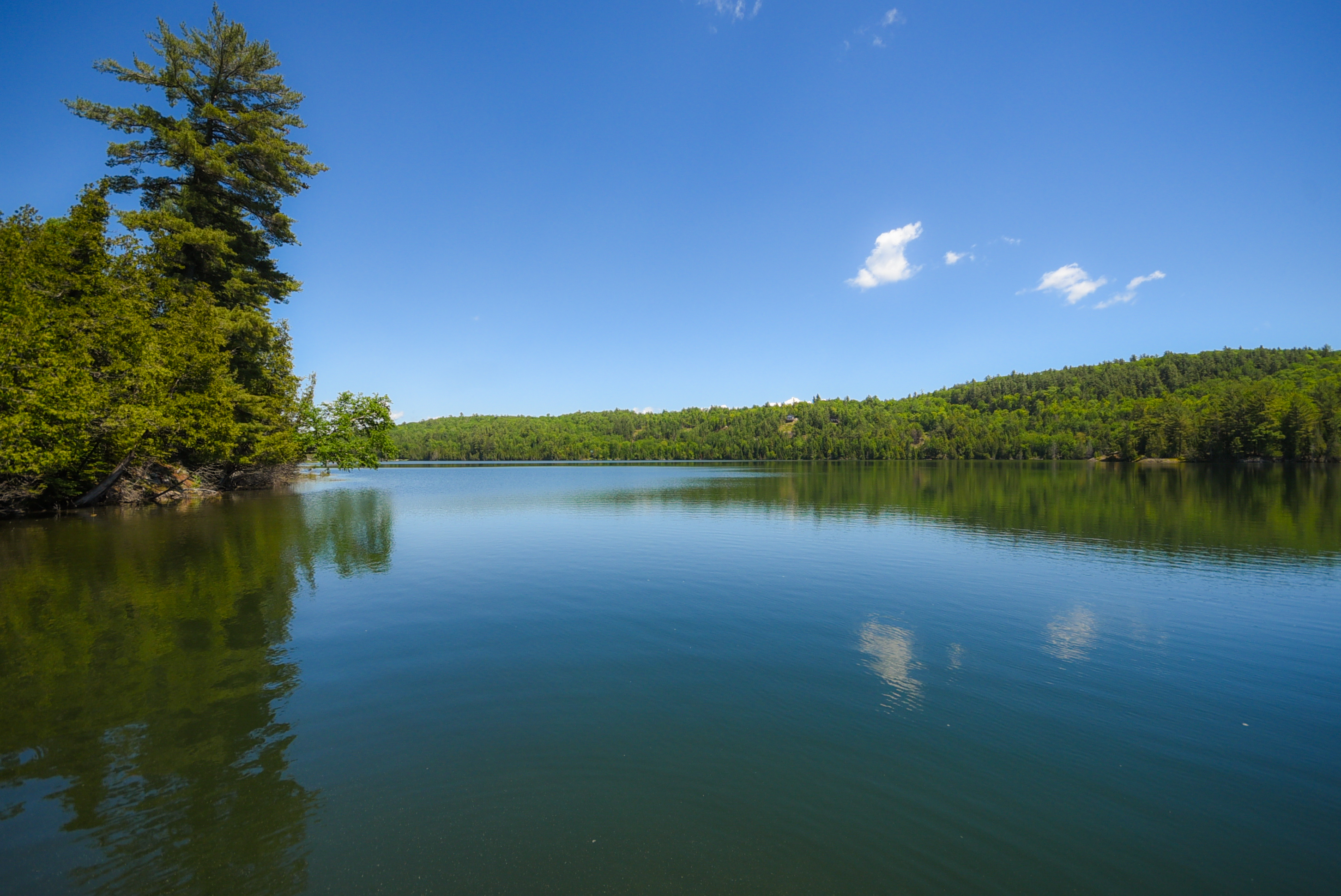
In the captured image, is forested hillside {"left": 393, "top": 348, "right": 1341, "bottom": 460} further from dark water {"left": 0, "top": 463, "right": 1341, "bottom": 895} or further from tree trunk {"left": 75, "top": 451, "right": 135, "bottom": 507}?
tree trunk {"left": 75, "top": 451, "right": 135, "bottom": 507}

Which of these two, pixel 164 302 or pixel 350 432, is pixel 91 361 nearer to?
pixel 164 302

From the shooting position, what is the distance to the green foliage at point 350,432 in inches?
2096

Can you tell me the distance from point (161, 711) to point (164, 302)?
34230 mm

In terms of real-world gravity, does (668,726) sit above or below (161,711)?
below

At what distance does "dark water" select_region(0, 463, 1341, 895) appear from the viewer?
5.04m

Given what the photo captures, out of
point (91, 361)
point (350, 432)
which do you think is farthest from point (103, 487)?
point (350, 432)

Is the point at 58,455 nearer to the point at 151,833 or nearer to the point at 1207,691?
the point at 151,833

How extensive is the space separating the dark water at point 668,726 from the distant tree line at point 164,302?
31.5 ft

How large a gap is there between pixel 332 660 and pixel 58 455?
73.9 ft

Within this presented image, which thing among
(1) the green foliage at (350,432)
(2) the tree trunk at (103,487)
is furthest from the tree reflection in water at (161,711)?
(1) the green foliage at (350,432)

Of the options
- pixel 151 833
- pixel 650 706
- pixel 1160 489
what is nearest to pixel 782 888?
pixel 650 706

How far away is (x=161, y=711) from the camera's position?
24.9ft

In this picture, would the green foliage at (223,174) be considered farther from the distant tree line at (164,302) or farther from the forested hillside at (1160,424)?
the forested hillside at (1160,424)

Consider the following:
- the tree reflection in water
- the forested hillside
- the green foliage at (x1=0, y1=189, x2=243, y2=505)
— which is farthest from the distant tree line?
the forested hillside
